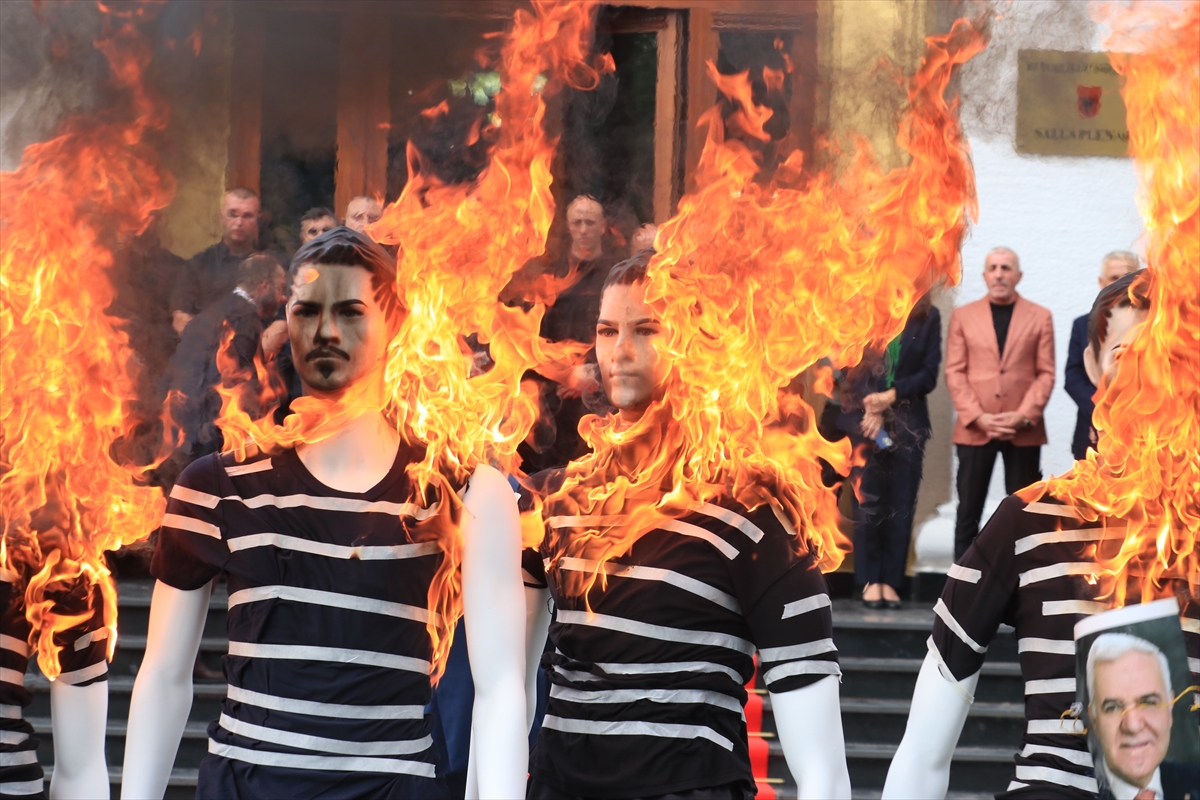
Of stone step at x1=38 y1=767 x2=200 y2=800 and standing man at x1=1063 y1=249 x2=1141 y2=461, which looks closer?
stone step at x1=38 y1=767 x2=200 y2=800

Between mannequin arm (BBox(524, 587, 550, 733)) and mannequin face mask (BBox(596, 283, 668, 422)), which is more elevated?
mannequin face mask (BBox(596, 283, 668, 422))

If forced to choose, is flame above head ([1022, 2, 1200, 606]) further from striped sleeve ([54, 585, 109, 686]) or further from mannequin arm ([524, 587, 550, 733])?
striped sleeve ([54, 585, 109, 686])

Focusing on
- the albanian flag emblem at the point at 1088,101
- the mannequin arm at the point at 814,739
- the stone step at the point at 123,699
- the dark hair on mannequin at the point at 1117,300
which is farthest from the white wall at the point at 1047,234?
the mannequin arm at the point at 814,739

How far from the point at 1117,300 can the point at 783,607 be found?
1.00 m

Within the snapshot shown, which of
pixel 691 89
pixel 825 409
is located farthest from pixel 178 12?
pixel 825 409

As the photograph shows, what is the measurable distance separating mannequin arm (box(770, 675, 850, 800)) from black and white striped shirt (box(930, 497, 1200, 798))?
296 mm

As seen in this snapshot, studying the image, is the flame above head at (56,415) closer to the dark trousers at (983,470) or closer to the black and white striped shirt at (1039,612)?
the black and white striped shirt at (1039,612)

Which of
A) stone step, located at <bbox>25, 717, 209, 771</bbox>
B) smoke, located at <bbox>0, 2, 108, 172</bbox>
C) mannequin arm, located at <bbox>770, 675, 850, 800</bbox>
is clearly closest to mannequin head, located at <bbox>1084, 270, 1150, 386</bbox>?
mannequin arm, located at <bbox>770, 675, 850, 800</bbox>

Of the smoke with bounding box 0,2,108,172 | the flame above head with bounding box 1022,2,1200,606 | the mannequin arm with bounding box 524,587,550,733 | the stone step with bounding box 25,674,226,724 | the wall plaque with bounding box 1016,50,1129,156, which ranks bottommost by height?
the stone step with bounding box 25,674,226,724

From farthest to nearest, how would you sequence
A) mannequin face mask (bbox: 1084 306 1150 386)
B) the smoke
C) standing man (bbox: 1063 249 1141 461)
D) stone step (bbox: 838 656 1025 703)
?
standing man (bbox: 1063 249 1141 461), stone step (bbox: 838 656 1025 703), the smoke, mannequin face mask (bbox: 1084 306 1150 386)

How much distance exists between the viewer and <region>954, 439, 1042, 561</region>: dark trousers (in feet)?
26.7

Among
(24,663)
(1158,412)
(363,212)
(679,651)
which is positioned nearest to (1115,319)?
(1158,412)

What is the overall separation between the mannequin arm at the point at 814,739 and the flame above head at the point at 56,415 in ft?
5.13

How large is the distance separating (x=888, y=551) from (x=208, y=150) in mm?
4018
